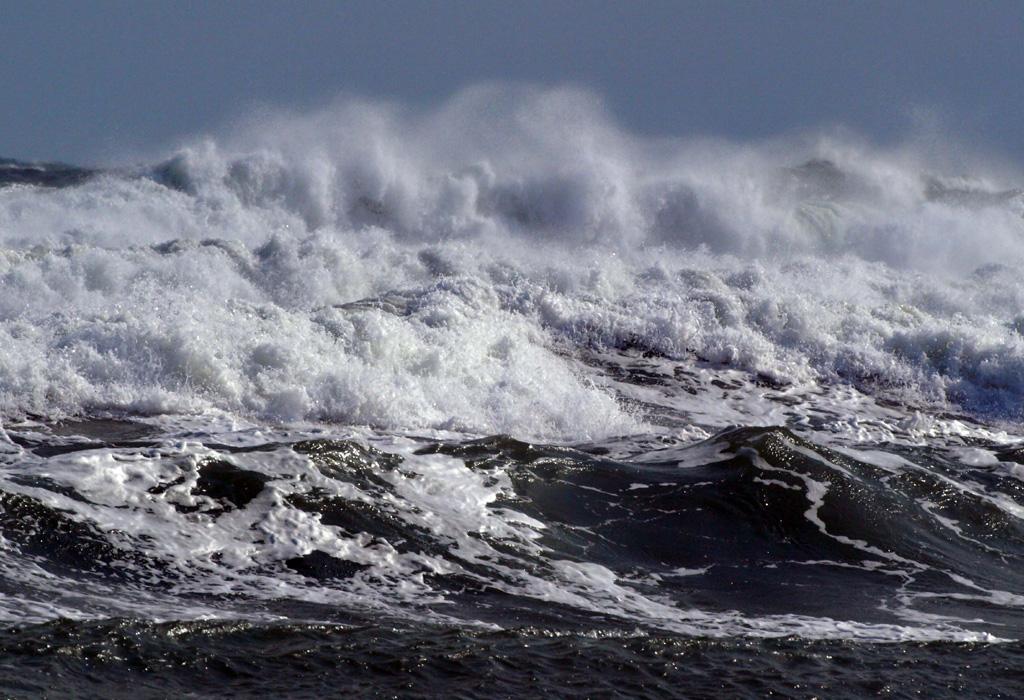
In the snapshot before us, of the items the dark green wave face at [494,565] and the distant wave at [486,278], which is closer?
the dark green wave face at [494,565]

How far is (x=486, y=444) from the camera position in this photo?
12922 mm

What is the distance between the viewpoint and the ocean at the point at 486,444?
795cm

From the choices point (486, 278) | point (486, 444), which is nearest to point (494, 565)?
point (486, 444)

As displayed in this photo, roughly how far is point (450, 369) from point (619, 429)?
7.62 feet

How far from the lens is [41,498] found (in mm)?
9656

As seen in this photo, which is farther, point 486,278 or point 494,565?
point 486,278

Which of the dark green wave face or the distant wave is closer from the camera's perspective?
the dark green wave face

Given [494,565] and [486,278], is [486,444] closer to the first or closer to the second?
[494,565]

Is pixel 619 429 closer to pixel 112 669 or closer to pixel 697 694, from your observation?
pixel 697 694

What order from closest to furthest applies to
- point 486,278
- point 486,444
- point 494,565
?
point 494,565 → point 486,444 → point 486,278

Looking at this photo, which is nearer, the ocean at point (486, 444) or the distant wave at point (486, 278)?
the ocean at point (486, 444)

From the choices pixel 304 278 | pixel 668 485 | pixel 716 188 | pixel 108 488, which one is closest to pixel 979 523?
pixel 668 485

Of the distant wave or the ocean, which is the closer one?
the ocean

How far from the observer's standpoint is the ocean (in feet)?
26.1
